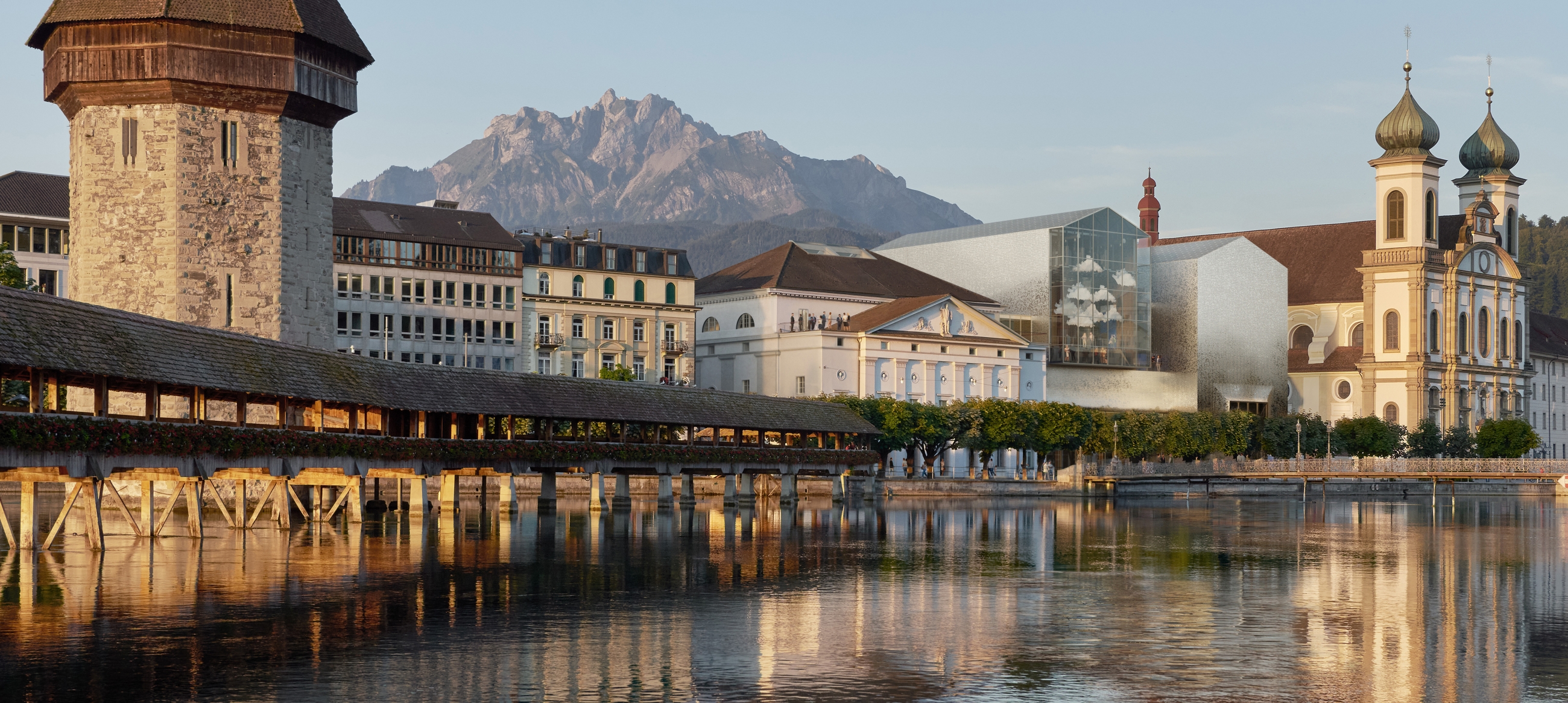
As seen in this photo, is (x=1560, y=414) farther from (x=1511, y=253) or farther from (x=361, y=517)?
(x=361, y=517)

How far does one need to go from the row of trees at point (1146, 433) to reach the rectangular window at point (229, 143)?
146ft

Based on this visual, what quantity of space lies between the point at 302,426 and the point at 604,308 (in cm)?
5922

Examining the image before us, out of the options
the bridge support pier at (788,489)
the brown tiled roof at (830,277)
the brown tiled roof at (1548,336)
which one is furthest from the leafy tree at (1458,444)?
the bridge support pier at (788,489)

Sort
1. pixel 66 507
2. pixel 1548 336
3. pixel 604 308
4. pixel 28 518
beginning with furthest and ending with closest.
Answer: pixel 1548 336 < pixel 604 308 < pixel 28 518 < pixel 66 507

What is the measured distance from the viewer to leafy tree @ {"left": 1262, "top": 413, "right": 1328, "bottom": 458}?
470 feet

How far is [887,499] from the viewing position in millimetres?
101500

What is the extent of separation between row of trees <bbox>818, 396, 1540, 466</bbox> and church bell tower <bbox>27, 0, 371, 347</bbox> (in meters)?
43.1

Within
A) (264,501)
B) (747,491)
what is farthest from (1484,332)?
(264,501)

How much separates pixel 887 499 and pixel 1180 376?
172 ft

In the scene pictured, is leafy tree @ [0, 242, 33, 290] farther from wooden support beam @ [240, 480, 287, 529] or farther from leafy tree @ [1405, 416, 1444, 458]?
leafy tree @ [1405, 416, 1444, 458]

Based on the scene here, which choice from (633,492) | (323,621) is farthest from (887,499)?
(323,621)

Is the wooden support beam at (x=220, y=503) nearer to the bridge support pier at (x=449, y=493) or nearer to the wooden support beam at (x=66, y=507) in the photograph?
the bridge support pier at (x=449, y=493)

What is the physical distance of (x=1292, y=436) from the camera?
14538cm

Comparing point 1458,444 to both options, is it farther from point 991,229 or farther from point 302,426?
point 302,426
